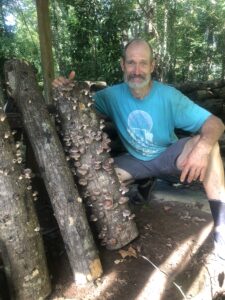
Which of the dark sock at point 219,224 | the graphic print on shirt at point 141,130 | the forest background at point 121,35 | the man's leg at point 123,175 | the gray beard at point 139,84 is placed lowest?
the dark sock at point 219,224

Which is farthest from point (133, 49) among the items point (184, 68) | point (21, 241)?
point (184, 68)

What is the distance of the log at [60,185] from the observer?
101 inches

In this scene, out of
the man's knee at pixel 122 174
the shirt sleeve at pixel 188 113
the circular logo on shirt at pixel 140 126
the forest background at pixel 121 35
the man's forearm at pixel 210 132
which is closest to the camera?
the man's forearm at pixel 210 132

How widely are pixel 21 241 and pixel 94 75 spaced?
1029 cm

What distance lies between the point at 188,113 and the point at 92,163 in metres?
0.93

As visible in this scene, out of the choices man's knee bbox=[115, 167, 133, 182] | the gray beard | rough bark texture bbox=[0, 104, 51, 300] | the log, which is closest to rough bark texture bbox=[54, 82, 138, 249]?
the log

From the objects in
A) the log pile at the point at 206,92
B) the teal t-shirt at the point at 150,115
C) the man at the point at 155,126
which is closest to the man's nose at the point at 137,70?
the man at the point at 155,126

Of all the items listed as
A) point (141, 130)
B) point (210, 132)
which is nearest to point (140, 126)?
point (141, 130)

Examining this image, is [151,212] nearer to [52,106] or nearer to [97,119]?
[97,119]

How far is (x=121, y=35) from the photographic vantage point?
11.7 meters

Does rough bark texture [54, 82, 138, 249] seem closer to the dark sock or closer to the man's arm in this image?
the man's arm

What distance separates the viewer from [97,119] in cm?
288

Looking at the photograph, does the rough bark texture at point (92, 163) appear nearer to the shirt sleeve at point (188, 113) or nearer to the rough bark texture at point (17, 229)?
the rough bark texture at point (17, 229)

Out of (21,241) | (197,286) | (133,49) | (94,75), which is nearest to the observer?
(21,241)
